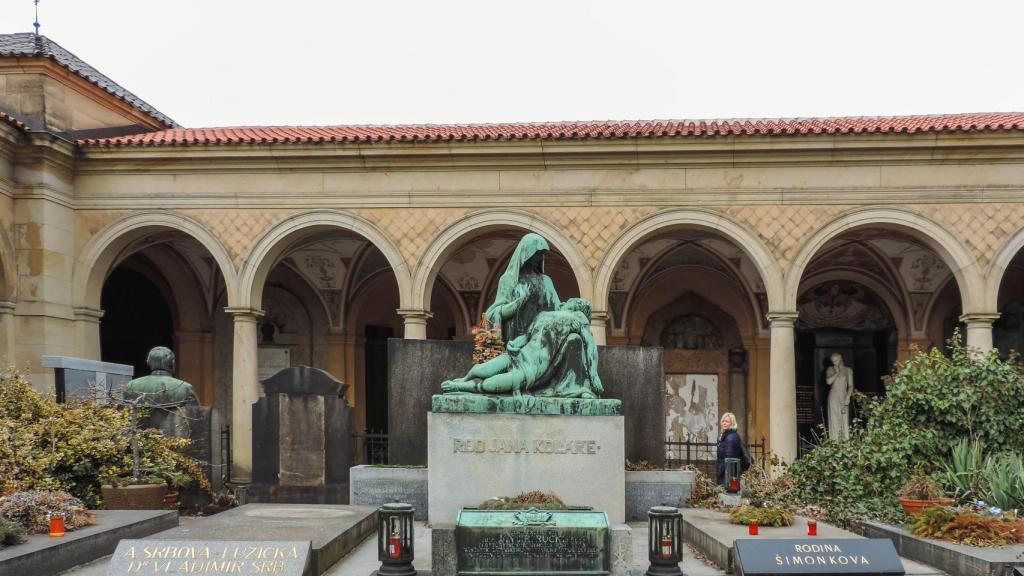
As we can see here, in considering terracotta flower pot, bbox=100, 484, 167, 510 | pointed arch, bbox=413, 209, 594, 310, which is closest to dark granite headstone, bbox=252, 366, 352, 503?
terracotta flower pot, bbox=100, 484, 167, 510

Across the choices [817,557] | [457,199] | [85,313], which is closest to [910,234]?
[457,199]

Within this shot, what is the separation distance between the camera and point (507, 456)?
8484 millimetres

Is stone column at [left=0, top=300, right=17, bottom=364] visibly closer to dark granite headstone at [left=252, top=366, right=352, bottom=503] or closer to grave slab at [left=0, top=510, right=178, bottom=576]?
dark granite headstone at [left=252, top=366, right=352, bottom=503]

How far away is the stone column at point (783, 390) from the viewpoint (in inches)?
586

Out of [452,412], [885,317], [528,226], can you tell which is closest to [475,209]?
[528,226]

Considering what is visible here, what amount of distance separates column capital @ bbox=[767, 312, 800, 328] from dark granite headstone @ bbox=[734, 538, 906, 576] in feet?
29.1

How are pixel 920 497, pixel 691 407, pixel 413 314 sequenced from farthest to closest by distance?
1. pixel 691 407
2. pixel 413 314
3. pixel 920 497

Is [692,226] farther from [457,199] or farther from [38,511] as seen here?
[38,511]

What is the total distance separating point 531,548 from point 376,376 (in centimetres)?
1493

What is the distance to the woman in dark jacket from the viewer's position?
35.2ft

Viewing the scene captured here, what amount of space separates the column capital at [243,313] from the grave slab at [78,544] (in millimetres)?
7266

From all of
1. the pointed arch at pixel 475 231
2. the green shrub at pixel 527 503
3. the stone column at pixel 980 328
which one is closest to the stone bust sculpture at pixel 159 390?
the pointed arch at pixel 475 231

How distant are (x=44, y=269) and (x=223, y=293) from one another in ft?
16.6

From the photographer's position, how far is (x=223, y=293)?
20.1m
